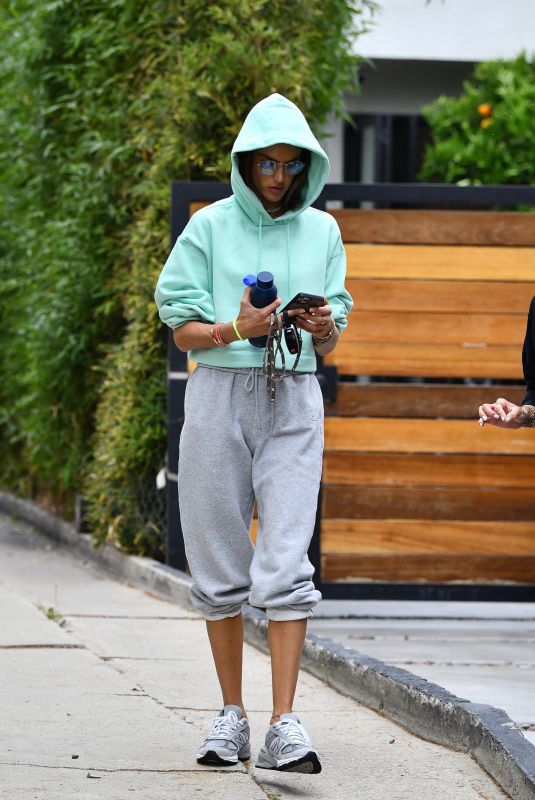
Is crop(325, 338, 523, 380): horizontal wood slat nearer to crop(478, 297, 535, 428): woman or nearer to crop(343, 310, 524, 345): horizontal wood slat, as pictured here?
crop(343, 310, 524, 345): horizontal wood slat

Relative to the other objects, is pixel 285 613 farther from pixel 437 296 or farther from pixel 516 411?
pixel 437 296

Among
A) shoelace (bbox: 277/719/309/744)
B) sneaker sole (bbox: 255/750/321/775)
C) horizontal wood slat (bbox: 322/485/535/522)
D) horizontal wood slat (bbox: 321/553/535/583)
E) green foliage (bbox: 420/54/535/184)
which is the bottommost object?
horizontal wood slat (bbox: 321/553/535/583)

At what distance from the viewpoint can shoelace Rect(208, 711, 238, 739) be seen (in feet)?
14.3

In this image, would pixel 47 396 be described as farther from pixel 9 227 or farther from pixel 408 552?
pixel 408 552

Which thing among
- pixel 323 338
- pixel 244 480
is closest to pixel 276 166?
pixel 323 338

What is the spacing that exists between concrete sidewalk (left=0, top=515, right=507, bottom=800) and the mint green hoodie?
1.17m

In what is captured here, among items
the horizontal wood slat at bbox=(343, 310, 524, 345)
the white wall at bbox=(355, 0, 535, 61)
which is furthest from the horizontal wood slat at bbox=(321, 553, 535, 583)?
the white wall at bbox=(355, 0, 535, 61)

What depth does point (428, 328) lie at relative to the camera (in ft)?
24.5

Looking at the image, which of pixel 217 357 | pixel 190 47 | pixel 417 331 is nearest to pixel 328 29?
pixel 190 47

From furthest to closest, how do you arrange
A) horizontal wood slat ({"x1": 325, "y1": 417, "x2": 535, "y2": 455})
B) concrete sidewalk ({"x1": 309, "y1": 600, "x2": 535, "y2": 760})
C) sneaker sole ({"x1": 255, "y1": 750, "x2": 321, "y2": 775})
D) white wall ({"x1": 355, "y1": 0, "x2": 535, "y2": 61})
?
white wall ({"x1": 355, "y1": 0, "x2": 535, "y2": 61}) → horizontal wood slat ({"x1": 325, "y1": 417, "x2": 535, "y2": 455}) → concrete sidewalk ({"x1": 309, "y1": 600, "x2": 535, "y2": 760}) → sneaker sole ({"x1": 255, "y1": 750, "x2": 321, "y2": 775})

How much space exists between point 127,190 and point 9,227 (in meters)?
3.19

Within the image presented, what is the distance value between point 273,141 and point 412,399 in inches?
131

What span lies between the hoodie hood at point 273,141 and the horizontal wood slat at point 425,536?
323 cm

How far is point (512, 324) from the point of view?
750cm
